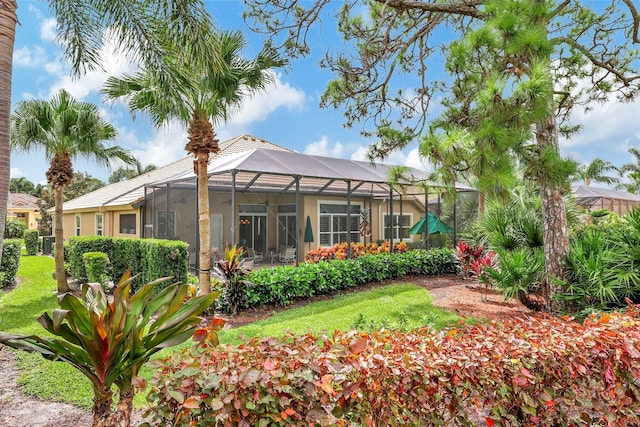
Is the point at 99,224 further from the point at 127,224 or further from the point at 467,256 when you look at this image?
the point at 467,256

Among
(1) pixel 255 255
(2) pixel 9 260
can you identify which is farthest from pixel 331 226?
(2) pixel 9 260

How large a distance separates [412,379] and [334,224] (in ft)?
50.0

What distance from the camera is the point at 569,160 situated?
A: 4.55m

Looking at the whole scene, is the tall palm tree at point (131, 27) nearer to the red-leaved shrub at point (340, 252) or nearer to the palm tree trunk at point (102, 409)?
the palm tree trunk at point (102, 409)

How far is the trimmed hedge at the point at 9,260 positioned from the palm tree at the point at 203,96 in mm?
7893

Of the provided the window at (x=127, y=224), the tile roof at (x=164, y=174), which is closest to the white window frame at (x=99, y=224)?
the tile roof at (x=164, y=174)

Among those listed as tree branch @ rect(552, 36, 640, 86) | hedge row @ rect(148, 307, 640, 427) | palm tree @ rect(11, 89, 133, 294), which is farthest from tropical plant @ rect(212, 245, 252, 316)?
tree branch @ rect(552, 36, 640, 86)

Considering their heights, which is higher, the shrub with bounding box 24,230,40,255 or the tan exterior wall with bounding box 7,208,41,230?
the tan exterior wall with bounding box 7,208,41,230

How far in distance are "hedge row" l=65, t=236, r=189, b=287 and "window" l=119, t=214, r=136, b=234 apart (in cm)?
346

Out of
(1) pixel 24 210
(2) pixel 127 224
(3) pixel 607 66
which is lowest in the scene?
(2) pixel 127 224

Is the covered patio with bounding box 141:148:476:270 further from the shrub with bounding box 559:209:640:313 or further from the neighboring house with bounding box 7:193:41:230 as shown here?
the neighboring house with bounding box 7:193:41:230

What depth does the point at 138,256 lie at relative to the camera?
1027cm

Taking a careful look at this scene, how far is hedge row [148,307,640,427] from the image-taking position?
1.85 meters

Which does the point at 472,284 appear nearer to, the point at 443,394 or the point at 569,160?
the point at 569,160
